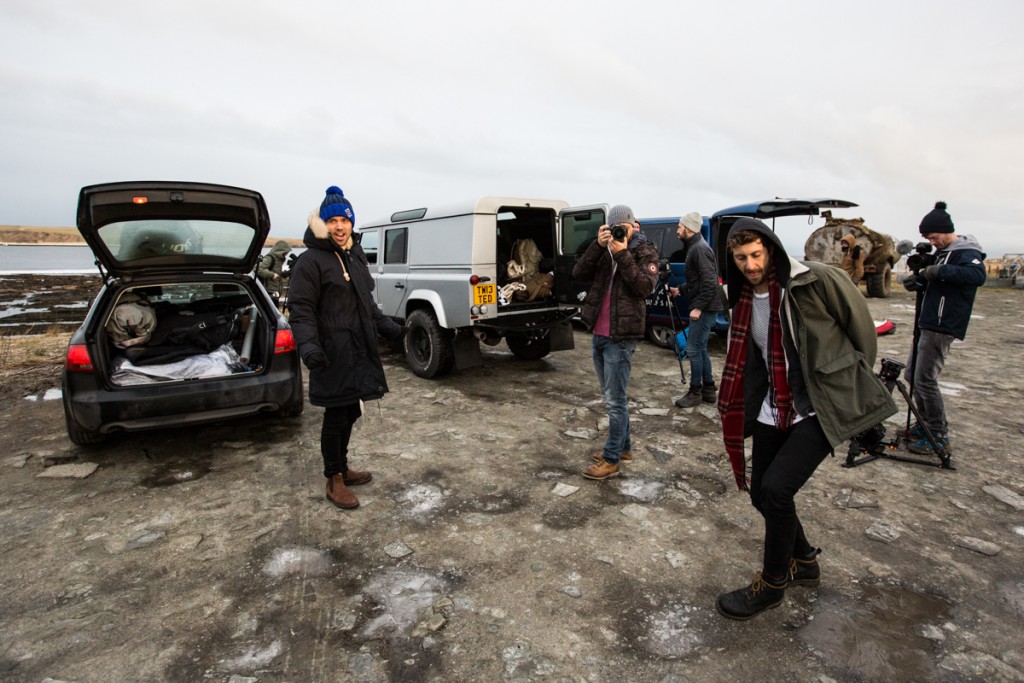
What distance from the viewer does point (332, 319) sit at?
3.21 m

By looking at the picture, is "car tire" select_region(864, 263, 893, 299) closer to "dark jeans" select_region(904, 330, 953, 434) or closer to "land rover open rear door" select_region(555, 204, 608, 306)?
"land rover open rear door" select_region(555, 204, 608, 306)

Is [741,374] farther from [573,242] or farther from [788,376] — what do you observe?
[573,242]

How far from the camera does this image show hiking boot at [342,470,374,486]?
3.61 meters

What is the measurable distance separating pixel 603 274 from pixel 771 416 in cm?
165

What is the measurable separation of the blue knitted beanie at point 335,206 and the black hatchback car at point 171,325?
1.54m

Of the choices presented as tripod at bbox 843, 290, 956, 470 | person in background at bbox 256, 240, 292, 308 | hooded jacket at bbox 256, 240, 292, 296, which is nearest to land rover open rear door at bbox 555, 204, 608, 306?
tripod at bbox 843, 290, 956, 470

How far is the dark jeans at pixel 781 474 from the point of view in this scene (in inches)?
86.8

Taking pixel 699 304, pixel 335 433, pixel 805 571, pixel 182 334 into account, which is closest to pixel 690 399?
pixel 699 304

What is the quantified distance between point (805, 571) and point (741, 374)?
1.01 metres

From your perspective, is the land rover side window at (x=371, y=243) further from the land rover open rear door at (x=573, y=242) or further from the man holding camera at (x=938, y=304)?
the man holding camera at (x=938, y=304)

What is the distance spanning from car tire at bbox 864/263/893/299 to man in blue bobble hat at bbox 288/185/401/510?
50.1 feet

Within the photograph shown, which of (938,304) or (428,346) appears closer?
(938,304)

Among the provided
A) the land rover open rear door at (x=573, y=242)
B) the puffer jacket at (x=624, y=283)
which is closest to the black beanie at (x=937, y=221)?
the puffer jacket at (x=624, y=283)

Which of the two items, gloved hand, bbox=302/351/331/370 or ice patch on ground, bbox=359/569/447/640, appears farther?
gloved hand, bbox=302/351/331/370
